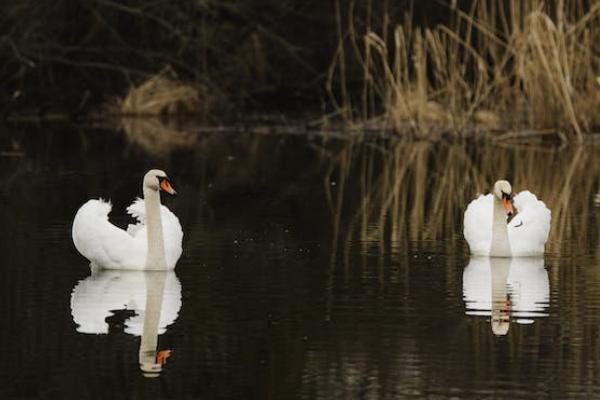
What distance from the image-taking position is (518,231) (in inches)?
511

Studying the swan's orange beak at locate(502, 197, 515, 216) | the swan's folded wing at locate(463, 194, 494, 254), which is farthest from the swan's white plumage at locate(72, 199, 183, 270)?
the swan's orange beak at locate(502, 197, 515, 216)

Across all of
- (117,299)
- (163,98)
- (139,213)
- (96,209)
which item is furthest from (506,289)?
(163,98)

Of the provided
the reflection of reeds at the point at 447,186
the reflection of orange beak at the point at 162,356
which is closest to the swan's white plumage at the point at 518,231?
the reflection of reeds at the point at 447,186

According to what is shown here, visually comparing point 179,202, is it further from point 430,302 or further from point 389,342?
point 389,342

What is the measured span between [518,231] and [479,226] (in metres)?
0.28

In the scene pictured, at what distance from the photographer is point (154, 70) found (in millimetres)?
32344

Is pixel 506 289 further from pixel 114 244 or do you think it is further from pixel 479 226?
pixel 114 244

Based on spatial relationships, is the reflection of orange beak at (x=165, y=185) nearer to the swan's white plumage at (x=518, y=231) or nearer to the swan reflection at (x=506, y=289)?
the swan reflection at (x=506, y=289)

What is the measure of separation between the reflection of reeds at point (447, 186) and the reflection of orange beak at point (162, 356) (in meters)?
4.89

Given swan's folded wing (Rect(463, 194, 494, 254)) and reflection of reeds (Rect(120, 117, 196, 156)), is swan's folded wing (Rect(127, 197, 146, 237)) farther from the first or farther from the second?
reflection of reeds (Rect(120, 117, 196, 156))

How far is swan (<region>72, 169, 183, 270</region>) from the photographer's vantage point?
38.8 feet

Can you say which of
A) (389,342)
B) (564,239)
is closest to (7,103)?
(564,239)

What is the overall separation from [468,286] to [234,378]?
11.3 ft

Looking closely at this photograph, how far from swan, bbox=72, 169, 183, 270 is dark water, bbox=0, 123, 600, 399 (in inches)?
6.0
